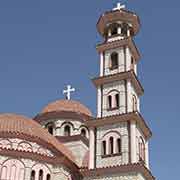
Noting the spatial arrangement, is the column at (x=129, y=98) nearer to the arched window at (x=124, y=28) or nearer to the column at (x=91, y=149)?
the column at (x=91, y=149)

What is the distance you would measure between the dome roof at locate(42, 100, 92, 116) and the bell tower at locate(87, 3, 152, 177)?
405 inches

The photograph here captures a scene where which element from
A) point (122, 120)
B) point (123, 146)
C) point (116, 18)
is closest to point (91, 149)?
point (123, 146)

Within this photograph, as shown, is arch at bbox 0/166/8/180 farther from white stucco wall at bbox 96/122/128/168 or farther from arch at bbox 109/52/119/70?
arch at bbox 109/52/119/70

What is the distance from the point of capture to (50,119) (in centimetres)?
4378

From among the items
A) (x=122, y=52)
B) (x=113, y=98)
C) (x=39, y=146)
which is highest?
(x=122, y=52)

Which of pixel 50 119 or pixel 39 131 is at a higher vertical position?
pixel 50 119

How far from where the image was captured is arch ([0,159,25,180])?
3046cm

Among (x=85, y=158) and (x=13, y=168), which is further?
(x=85, y=158)

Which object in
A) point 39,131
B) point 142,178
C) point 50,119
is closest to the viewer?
point 142,178

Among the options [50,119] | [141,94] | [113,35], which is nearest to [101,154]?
[141,94]

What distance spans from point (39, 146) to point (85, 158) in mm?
6202

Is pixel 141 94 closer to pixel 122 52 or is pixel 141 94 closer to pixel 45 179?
pixel 122 52

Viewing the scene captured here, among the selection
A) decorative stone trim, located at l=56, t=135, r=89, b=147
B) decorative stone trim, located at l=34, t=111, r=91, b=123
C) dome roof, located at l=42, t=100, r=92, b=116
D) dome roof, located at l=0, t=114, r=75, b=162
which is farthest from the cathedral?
dome roof, located at l=42, t=100, r=92, b=116

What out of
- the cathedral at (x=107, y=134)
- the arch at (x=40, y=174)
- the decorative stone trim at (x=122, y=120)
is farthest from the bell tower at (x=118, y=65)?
the arch at (x=40, y=174)
